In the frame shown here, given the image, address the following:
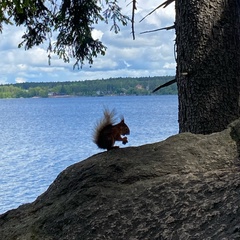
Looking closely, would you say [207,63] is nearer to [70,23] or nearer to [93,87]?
[70,23]

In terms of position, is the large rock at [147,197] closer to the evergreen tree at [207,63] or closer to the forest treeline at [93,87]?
the evergreen tree at [207,63]

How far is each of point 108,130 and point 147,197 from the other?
40.0 inches

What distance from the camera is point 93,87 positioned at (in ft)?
220

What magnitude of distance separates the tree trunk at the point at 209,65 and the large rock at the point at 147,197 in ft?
5.72

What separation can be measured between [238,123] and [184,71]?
1.96 meters

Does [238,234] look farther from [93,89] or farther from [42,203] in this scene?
[93,89]

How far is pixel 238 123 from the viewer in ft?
11.0

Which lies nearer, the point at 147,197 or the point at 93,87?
the point at 147,197

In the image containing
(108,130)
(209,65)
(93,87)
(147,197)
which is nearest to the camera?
(147,197)

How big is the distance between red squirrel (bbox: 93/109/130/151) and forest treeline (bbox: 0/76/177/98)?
37.8 m

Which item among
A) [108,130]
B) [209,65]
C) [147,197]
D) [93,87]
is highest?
[209,65]

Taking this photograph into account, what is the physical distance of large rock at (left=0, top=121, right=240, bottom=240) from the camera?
2.43m

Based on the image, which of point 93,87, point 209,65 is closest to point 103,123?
point 209,65

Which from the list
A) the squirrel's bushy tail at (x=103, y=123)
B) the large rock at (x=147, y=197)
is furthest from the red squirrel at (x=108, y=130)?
the large rock at (x=147, y=197)
